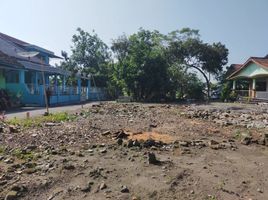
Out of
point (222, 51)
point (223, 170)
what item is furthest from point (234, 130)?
point (222, 51)

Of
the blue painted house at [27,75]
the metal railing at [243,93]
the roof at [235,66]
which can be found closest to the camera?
the blue painted house at [27,75]

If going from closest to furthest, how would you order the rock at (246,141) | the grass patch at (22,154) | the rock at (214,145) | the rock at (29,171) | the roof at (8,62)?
the rock at (29,171), the grass patch at (22,154), the rock at (214,145), the rock at (246,141), the roof at (8,62)

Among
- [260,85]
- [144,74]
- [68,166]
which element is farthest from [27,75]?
[68,166]

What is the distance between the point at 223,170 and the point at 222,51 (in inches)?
1585

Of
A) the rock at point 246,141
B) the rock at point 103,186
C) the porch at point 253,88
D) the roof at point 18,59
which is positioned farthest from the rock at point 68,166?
the porch at point 253,88

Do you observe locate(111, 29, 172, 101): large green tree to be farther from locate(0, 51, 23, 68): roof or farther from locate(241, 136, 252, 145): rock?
locate(241, 136, 252, 145): rock

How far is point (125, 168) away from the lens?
6.66 m

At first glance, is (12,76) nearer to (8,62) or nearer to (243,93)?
(8,62)

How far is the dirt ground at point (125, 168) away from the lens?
559 centimetres

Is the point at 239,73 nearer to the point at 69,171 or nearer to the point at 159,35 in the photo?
the point at 159,35

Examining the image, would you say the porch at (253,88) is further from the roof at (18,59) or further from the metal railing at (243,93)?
the roof at (18,59)

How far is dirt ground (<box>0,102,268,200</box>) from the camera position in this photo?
5.59m

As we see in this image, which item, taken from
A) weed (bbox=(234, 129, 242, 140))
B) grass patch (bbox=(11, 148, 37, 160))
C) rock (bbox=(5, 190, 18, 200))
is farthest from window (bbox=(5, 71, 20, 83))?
rock (bbox=(5, 190, 18, 200))

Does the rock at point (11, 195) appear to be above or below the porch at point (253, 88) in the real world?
below
